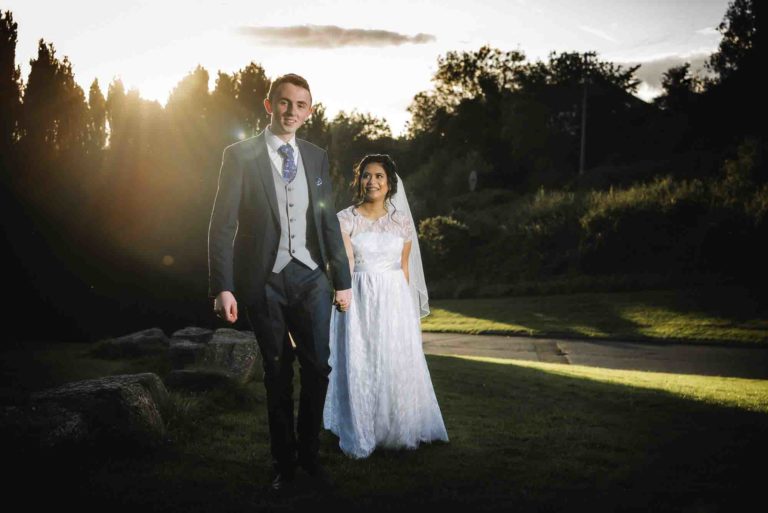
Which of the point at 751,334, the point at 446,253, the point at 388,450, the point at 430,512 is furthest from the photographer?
the point at 446,253

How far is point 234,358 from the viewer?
24.0 ft

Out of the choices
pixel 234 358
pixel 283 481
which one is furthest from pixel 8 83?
pixel 283 481

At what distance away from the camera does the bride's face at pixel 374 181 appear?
530 centimetres

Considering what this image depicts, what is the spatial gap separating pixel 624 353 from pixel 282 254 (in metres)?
12.4

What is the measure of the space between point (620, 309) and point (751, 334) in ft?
16.1

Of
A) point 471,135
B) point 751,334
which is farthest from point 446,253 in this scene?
point 471,135

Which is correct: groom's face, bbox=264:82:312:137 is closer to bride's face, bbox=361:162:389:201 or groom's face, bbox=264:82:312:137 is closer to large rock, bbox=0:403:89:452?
bride's face, bbox=361:162:389:201

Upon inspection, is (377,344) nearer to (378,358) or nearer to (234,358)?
(378,358)

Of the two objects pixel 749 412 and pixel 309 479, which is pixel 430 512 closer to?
pixel 309 479

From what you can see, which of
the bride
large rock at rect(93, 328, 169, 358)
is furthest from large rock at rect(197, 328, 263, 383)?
large rock at rect(93, 328, 169, 358)

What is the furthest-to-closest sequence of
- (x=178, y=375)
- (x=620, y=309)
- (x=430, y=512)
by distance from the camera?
(x=620, y=309) → (x=178, y=375) → (x=430, y=512)

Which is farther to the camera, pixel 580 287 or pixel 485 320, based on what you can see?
pixel 580 287

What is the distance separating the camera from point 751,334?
15195mm

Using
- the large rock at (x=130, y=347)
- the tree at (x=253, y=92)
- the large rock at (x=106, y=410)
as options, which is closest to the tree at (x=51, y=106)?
the tree at (x=253, y=92)
